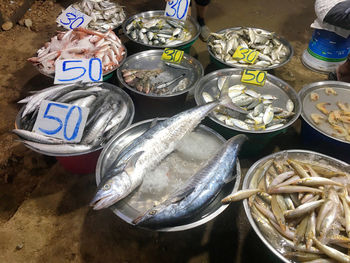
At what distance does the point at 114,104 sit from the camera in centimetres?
301

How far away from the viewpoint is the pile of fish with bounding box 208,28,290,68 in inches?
158

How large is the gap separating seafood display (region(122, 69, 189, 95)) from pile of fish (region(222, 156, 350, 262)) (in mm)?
1629

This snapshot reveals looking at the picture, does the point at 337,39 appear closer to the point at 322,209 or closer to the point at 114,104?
the point at 322,209

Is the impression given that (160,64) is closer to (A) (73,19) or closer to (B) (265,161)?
(A) (73,19)

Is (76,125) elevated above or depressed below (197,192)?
above

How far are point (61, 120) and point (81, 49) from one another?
1.53 metres

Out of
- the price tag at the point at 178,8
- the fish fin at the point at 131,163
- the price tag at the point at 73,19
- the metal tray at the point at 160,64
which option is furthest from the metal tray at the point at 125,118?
the price tag at the point at 178,8

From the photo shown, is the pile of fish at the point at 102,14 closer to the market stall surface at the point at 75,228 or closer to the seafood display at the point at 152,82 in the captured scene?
the seafood display at the point at 152,82

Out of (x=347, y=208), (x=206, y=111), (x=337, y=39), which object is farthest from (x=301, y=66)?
(x=347, y=208)

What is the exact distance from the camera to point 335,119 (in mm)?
3152

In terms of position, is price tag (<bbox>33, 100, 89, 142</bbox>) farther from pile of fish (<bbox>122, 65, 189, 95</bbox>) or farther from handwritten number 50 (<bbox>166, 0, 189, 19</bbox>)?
handwritten number 50 (<bbox>166, 0, 189, 19</bbox>)

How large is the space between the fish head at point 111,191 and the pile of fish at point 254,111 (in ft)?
4.82

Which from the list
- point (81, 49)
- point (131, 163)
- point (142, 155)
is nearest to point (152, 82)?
point (81, 49)

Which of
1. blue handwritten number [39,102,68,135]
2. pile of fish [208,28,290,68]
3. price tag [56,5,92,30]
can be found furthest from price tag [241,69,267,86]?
price tag [56,5,92,30]
